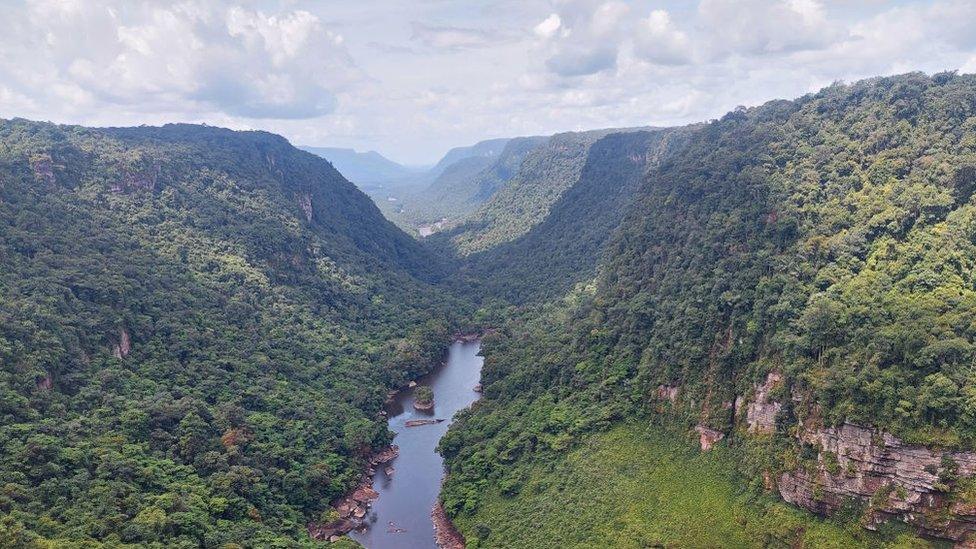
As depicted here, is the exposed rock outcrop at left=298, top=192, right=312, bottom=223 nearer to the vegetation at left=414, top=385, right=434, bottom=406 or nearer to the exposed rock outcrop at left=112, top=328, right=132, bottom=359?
the vegetation at left=414, top=385, right=434, bottom=406

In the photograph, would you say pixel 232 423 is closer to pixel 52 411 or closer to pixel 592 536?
pixel 52 411

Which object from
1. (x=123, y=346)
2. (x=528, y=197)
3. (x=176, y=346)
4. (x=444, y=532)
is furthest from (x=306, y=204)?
(x=444, y=532)

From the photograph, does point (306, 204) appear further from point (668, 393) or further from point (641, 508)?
point (641, 508)

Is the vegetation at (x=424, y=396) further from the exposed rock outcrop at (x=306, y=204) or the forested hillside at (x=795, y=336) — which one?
the exposed rock outcrop at (x=306, y=204)

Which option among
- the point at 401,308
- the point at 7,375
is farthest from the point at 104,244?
the point at 401,308

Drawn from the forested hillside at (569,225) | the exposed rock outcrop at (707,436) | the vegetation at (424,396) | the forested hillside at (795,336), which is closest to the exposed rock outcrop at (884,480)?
the forested hillside at (795,336)

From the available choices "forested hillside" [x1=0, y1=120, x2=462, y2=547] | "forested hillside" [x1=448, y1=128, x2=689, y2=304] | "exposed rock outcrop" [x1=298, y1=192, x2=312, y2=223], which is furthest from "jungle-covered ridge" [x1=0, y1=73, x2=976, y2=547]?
"exposed rock outcrop" [x1=298, y1=192, x2=312, y2=223]
